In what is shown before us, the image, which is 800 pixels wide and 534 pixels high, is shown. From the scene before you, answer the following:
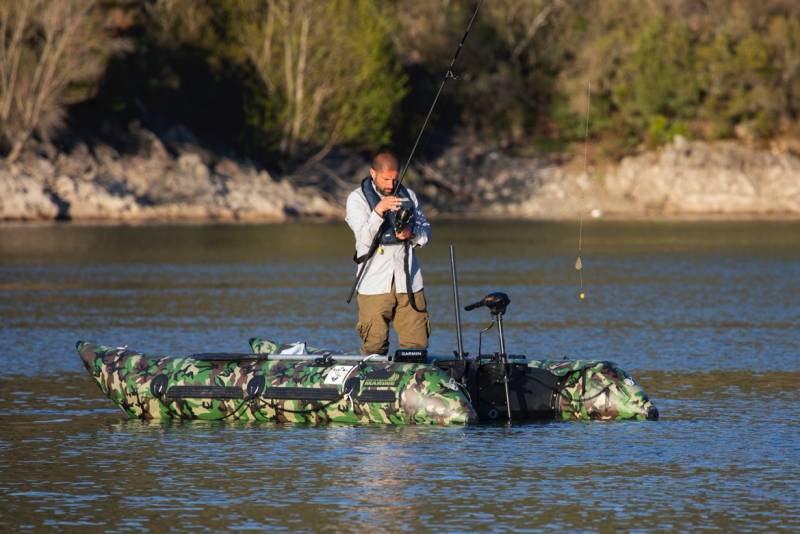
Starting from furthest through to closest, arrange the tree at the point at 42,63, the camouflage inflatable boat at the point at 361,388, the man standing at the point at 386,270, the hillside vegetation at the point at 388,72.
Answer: the hillside vegetation at the point at 388,72 → the tree at the point at 42,63 → the man standing at the point at 386,270 → the camouflage inflatable boat at the point at 361,388

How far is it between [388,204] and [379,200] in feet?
1.69

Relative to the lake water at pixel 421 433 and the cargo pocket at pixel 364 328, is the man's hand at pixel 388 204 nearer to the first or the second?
the cargo pocket at pixel 364 328

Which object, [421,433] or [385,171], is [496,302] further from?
[385,171]

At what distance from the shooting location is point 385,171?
12.5 meters

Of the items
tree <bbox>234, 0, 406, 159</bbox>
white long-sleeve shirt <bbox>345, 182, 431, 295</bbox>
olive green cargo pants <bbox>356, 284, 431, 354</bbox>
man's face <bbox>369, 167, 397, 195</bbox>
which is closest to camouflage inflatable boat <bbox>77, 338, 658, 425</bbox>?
olive green cargo pants <bbox>356, 284, 431, 354</bbox>

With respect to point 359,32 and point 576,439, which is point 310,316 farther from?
point 359,32

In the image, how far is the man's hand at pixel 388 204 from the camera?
39.9ft

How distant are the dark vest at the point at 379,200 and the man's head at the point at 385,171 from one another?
8 cm

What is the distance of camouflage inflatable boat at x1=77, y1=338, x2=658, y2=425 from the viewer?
477 inches

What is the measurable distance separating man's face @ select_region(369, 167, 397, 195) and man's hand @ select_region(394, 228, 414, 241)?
0.42 m

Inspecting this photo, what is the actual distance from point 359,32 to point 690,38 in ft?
51.6

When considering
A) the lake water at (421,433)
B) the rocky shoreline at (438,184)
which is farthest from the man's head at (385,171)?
the rocky shoreline at (438,184)

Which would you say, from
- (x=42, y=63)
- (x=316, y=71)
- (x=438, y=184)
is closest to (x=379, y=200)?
(x=42, y=63)

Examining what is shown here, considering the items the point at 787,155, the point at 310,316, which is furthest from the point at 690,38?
the point at 310,316
